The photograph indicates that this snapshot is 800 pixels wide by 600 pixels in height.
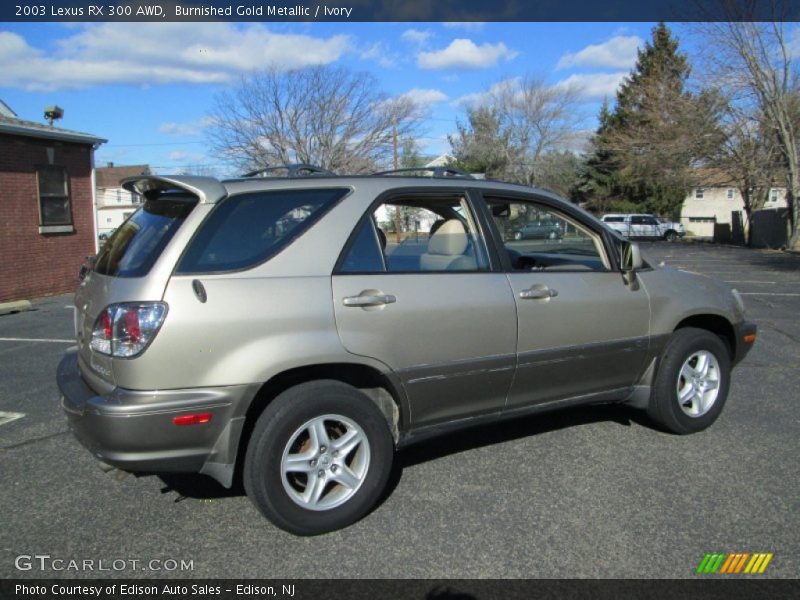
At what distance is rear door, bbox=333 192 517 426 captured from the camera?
332cm

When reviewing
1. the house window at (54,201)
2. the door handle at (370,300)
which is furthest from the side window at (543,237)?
the house window at (54,201)

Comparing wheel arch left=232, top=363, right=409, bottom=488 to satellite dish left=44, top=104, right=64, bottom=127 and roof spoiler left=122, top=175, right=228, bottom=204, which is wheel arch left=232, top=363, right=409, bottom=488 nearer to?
roof spoiler left=122, top=175, right=228, bottom=204

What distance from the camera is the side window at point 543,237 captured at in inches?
163

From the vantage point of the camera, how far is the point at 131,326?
2.91m

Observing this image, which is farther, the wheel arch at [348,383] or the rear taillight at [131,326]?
the wheel arch at [348,383]

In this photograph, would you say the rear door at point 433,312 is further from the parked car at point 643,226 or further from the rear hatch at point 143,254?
the parked car at point 643,226

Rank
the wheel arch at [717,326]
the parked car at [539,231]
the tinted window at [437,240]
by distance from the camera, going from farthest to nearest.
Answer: the wheel arch at [717,326] < the parked car at [539,231] < the tinted window at [437,240]

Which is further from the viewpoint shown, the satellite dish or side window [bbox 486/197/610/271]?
the satellite dish

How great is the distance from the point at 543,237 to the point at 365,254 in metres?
1.68

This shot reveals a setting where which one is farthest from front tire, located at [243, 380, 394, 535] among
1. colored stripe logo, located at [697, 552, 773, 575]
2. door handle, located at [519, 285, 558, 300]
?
colored stripe logo, located at [697, 552, 773, 575]

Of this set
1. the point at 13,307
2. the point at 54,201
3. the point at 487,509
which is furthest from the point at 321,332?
the point at 54,201

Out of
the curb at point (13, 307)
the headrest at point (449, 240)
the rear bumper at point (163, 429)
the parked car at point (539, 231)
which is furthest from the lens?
the curb at point (13, 307)

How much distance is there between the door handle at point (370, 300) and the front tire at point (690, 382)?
2125mm

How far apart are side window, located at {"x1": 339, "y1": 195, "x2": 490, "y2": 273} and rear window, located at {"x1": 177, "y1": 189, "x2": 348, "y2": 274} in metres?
0.29
